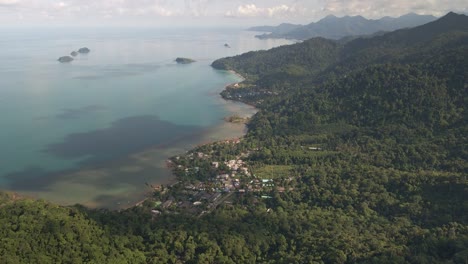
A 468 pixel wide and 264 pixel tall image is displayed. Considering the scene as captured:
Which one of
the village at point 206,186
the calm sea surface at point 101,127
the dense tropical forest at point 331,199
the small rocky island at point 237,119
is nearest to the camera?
the dense tropical forest at point 331,199

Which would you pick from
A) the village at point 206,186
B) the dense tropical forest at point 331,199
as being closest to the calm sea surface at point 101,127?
the village at point 206,186

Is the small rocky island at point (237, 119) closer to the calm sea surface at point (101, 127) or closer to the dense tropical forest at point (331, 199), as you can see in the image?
the dense tropical forest at point (331, 199)

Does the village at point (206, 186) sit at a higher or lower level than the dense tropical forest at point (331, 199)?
lower

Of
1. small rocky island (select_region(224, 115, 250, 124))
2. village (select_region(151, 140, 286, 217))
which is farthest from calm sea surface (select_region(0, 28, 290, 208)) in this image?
village (select_region(151, 140, 286, 217))

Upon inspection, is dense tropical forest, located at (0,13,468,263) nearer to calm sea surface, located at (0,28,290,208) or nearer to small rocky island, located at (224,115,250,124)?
small rocky island, located at (224,115,250,124)

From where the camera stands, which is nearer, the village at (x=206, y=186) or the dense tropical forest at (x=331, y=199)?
the dense tropical forest at (x=331, y=199)

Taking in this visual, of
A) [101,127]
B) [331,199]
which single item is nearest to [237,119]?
[101,127]

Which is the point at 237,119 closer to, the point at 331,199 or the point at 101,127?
the point at 101,127
